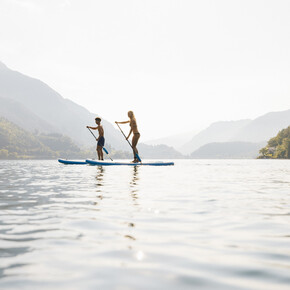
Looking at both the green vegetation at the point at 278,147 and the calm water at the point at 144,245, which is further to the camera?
the green vegetation at the point at 278,147

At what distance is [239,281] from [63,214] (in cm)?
397

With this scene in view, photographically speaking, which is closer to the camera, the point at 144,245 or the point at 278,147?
the point at 144,245

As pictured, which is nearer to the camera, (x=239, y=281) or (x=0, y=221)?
(x=239, y=281)

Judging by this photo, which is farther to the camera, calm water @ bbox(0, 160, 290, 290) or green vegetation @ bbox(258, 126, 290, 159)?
green vegetation @ bbox(258, 126, 290, 159)

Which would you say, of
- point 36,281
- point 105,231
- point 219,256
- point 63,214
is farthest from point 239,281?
point 63,214

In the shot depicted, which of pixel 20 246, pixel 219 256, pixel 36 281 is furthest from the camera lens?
pixel 20 246

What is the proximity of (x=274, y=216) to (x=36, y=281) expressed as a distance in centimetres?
445

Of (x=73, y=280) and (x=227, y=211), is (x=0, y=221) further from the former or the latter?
(x=227, y=211)

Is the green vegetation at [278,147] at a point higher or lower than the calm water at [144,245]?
higher

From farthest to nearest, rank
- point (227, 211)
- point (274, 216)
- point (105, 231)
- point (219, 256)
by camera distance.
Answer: point (227, 211), point (274, 216), point (105, 231), point (219, 256)

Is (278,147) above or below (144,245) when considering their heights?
above

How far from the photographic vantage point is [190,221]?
18.9 feet

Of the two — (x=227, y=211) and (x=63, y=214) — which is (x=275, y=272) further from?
(x=63, y=214)

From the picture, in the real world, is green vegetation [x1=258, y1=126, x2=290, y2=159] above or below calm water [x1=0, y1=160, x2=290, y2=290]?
above
